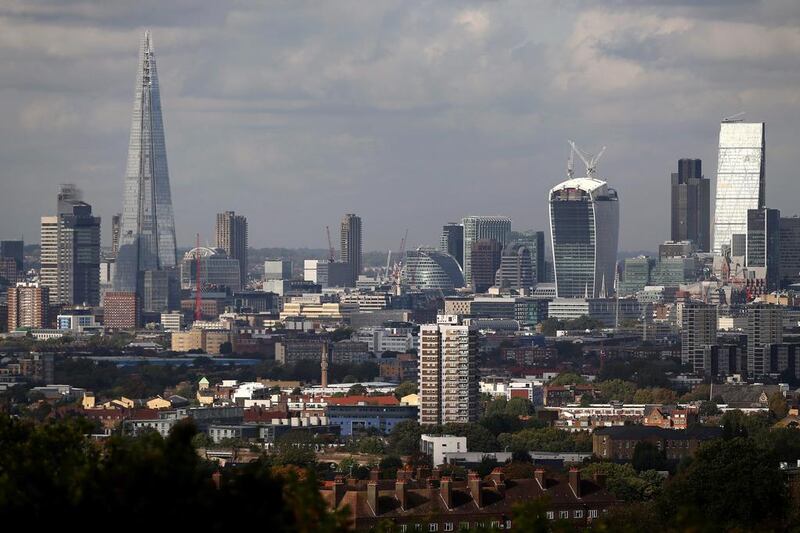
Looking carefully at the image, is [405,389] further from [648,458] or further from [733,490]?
[733,490]

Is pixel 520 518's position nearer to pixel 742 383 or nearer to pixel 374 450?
pixel 374 450

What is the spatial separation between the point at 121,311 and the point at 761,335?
236ft

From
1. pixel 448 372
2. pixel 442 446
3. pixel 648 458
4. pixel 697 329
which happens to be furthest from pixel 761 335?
pixel 648 458

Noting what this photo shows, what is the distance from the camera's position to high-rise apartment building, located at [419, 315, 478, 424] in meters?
95.4

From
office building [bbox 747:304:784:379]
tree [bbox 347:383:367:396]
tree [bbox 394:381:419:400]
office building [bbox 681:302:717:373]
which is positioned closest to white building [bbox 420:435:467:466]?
→ tree [bbox 394:381:419:400]

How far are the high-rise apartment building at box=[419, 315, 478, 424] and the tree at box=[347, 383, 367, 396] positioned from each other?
1475cm

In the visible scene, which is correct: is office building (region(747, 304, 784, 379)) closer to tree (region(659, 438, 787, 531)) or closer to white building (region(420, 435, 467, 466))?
white building (region(420, 435, 467, 466))

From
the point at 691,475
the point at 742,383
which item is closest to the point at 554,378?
the point at 742,383

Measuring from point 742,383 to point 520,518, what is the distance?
326 ft

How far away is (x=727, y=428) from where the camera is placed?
8406cm

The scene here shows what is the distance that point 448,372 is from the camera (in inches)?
3797

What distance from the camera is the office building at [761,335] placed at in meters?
134

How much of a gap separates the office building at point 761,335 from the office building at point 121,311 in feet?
217

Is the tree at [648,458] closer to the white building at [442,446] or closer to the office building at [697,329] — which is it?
the white building at [442,446]
